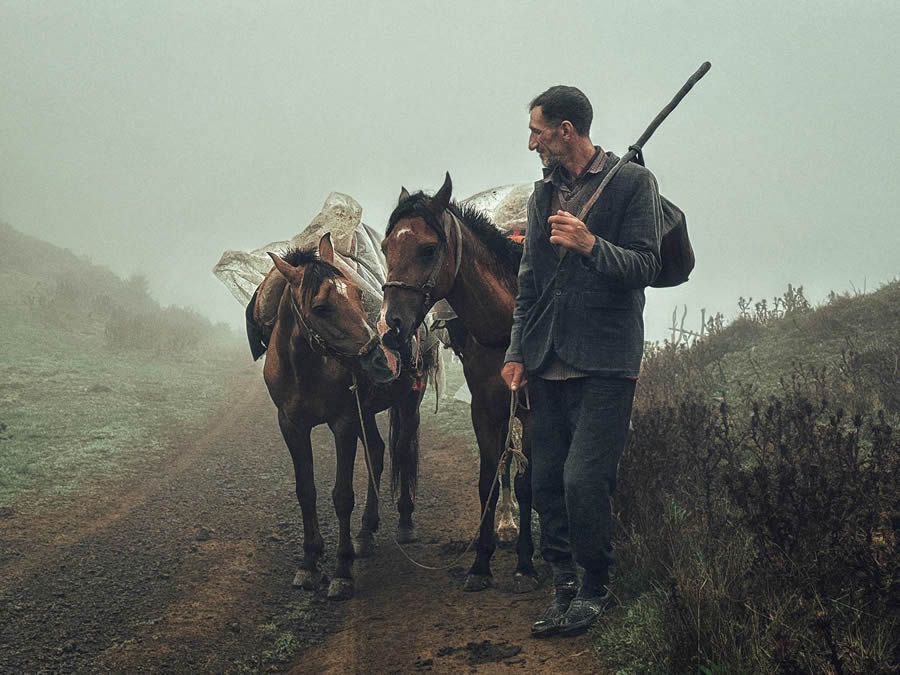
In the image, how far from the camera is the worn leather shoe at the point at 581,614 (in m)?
3.25

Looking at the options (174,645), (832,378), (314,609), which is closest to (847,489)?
(314,609)

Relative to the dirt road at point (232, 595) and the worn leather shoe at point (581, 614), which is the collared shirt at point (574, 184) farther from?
the dirt road at point (232, 595)

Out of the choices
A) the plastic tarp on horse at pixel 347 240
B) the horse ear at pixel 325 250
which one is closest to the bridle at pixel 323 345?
the horse ear at pixel 325 250

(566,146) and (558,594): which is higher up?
(566,146)

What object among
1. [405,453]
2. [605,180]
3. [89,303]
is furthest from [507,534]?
[89,303]

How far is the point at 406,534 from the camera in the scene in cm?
583

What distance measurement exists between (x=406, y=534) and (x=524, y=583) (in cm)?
181

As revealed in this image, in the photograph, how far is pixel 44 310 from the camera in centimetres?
2002

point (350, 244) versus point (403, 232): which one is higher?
point (350, 244)

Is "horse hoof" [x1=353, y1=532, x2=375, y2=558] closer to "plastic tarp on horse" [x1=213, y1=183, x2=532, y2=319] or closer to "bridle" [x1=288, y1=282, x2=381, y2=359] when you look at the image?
"bridle" [x1=288, y1=282, x2=381, y2=359]

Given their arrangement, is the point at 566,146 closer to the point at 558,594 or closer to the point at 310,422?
the point at 558,594

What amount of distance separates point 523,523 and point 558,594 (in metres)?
0.91

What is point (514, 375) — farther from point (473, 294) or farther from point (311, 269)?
point (311, 269)

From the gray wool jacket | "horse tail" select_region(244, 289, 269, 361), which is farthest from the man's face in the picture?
"horse tail" select_region(244, 289, 269, 361)
